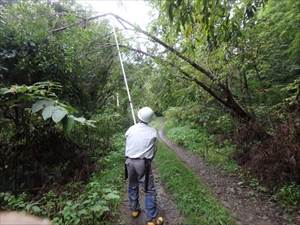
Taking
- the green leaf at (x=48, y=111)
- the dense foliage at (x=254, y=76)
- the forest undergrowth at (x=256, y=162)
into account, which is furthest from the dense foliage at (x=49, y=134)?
the forest undergrowth at (x=256, y=162)

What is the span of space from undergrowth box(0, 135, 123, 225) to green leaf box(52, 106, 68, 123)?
5.52 feet

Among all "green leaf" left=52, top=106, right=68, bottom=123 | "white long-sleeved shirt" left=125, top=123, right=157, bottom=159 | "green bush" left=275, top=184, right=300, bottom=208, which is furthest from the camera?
"green bush" left=275, top=184, right=300, bottom=208

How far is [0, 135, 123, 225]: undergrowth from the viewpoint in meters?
4.68

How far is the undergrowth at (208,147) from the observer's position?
938 centimetres

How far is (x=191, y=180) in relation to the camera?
25.0 ft

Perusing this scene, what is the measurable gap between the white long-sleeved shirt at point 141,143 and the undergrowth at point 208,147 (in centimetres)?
430

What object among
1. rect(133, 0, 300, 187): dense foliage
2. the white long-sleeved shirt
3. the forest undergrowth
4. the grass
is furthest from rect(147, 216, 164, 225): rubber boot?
rect(133, 0, 300, 187): dense foliage

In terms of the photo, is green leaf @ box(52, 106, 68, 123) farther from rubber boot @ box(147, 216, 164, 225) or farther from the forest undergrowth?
the forest undergrowth

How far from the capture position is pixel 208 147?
11578mm

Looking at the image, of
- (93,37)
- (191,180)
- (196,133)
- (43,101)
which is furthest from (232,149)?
(43,101)

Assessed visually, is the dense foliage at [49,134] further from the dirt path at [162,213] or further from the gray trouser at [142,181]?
the gray trouser at [142,181]

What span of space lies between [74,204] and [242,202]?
12.0 ft

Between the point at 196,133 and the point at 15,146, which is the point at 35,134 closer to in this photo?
the point at 15,146

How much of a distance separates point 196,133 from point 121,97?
160 inches
